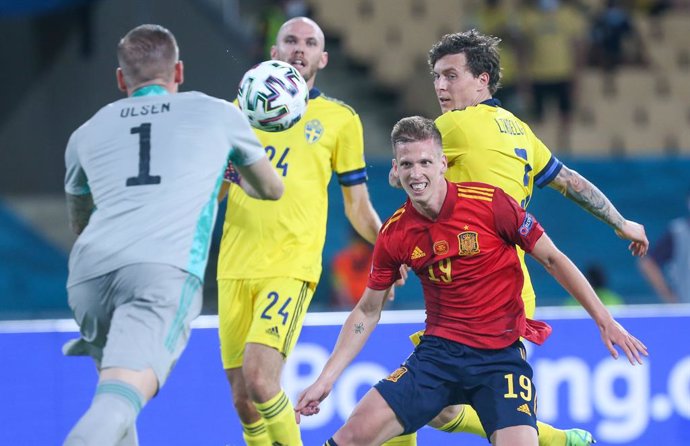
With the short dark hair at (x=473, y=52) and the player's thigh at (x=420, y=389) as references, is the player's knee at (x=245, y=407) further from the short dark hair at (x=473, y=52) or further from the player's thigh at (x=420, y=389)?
the short dark hair at (x=473, y=52)

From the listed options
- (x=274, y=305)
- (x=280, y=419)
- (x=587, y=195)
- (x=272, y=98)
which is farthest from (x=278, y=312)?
(x=587, y=195)

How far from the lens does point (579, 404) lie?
785 centimetres

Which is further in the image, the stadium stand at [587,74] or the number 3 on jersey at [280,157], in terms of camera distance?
the stadium stand at [587,74]

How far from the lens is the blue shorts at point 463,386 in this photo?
5.43m

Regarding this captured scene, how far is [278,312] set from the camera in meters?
6.19

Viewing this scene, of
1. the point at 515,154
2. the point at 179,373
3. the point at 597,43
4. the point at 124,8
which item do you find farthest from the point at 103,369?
the point at 597,43

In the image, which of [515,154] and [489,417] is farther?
[515,154]

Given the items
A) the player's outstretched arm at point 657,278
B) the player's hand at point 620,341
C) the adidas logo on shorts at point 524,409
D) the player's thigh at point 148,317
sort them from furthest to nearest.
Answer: the player's outstretched arm at point 657,278, the adidas logo on shorts at point 524,409, the player's hand at point 620,341, the player's thigh at point 148,317

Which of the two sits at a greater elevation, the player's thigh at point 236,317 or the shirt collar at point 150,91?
the shirt collar at point 150,91

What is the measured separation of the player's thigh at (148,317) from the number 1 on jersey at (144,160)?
13.1 inches

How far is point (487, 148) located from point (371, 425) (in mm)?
1485

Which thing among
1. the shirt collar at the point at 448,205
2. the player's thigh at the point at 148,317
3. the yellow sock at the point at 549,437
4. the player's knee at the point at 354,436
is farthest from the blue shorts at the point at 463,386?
the player's thigh at the point at 148,317

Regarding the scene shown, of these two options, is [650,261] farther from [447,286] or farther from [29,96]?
[29,96]

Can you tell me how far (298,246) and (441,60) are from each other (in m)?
1.19
